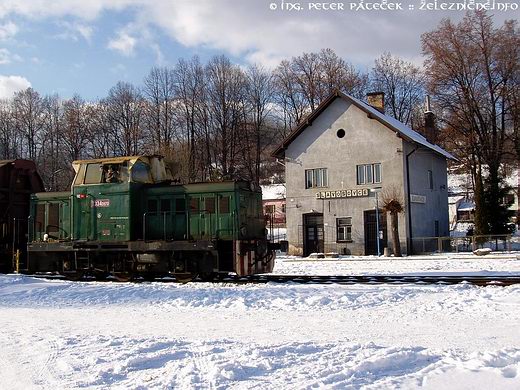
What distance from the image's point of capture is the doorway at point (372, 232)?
32.9 meters

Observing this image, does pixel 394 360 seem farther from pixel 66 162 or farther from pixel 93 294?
pixel 66 162

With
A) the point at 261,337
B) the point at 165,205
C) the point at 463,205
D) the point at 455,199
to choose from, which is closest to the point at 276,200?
the point at 463,205

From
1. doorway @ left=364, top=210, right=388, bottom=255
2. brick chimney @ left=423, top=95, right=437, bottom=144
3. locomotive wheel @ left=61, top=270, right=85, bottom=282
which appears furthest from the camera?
brick chimney @ left=423, top=95, right=437, bottom=144

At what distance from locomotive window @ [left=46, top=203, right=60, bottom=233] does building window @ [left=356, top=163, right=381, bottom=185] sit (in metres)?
20.8

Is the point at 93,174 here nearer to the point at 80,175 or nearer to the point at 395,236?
the point at 80,175

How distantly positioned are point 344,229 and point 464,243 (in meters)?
7.12

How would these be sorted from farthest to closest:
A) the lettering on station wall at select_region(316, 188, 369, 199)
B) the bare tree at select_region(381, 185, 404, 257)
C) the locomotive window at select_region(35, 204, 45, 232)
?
the lettering on station wall at select_region(316, 188, 369, 199) < the bare tree at select_region(381, 185, 404, 257) < the locomotive window at select_region(35, 204, 45, 232)

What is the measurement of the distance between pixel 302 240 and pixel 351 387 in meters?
29.7

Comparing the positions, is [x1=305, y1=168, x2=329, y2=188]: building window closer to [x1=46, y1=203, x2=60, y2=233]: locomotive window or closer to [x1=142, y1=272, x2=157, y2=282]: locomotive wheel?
[x1=142, y1=272, x2=157, y2=282]: locomotive wheel

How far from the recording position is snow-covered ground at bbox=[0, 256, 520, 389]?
18.9ft

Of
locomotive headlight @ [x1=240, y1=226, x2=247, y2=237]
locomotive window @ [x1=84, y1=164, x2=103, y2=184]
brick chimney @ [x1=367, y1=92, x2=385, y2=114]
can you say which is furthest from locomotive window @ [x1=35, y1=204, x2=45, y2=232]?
brick chimney @ [x1=367, y1=92, x2=385, y2=114]

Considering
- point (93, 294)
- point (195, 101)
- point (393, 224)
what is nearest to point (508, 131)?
point (393, 224)

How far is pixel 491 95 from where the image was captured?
133 ft

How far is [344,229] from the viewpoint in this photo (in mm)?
34094
